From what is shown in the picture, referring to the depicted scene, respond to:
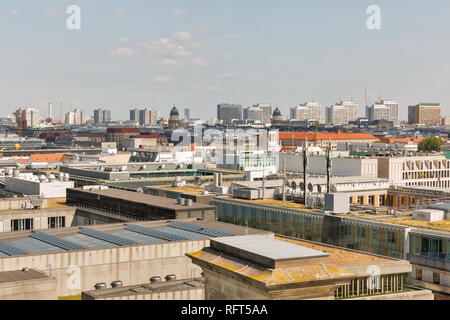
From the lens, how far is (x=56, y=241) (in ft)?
155

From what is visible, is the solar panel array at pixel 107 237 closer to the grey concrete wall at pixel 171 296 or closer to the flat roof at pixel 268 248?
the grey concrete wall at pixel 171 296

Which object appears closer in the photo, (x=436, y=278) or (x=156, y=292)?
(x=156, y=292)

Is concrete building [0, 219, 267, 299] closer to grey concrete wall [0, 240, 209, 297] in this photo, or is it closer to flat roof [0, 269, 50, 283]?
grey concrete wall [0, 240, 209, 297]

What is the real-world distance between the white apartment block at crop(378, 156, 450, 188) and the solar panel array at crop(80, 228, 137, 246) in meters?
80.6

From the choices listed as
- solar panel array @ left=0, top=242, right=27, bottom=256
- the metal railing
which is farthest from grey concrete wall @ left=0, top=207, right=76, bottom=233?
solar panel array @ left=0, top=242, right=27, bottom=256

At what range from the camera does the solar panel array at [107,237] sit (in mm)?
46406

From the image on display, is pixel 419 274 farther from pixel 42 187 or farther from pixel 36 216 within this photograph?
pixel 42 187

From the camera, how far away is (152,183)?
103562mm

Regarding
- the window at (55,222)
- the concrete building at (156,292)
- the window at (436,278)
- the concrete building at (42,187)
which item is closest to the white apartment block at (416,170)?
the concrete building at (42,187)

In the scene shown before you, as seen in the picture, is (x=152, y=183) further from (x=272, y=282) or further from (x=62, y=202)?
(x=272, y=282)

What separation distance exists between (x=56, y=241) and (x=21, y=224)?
77.3 ft

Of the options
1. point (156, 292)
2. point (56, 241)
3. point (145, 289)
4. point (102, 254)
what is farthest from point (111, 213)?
point (156, 292)

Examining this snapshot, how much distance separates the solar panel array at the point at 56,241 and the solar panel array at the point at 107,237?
3036 millimetres

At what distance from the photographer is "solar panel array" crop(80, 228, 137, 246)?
46.4 meters
